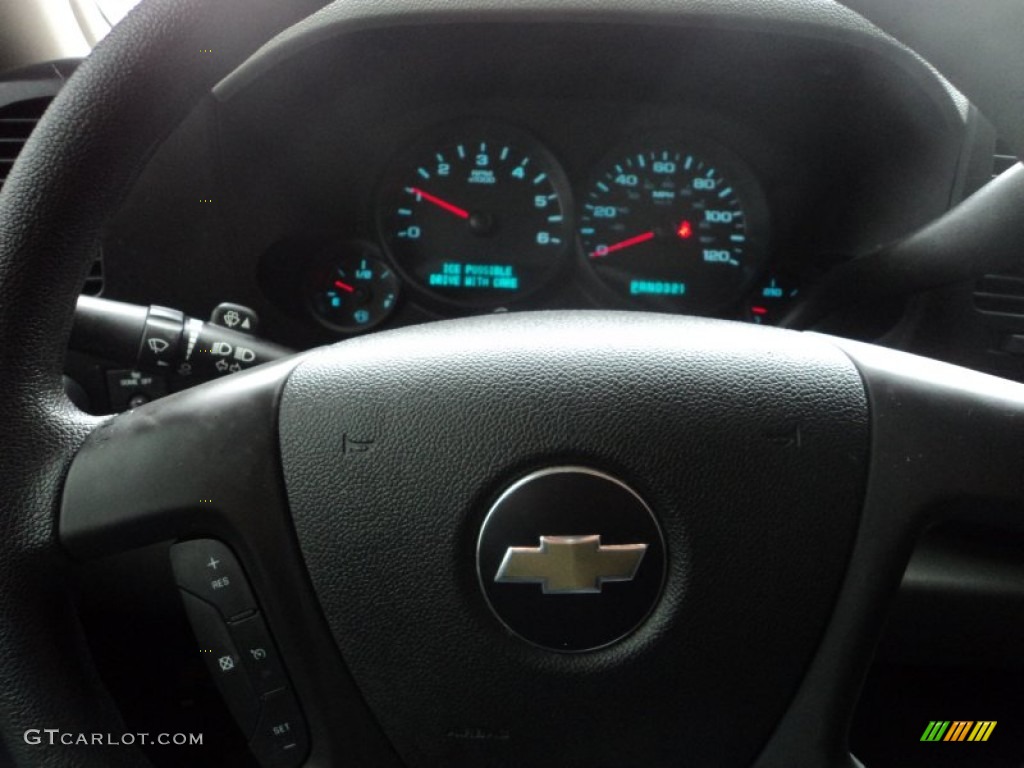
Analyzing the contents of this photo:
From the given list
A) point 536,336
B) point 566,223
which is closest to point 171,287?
point 566,223

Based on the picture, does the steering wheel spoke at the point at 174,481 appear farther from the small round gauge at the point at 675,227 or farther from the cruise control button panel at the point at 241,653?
A: the small round gauge at the point at 675,227

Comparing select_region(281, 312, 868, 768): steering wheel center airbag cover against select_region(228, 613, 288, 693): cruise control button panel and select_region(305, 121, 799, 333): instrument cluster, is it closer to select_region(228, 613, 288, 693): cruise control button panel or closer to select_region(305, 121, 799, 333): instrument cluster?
select_region(228, 613, 288, 693): cruise control button panel

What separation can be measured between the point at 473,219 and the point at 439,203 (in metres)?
0.08

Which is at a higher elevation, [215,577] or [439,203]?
[215,577]

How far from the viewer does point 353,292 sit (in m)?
2.33

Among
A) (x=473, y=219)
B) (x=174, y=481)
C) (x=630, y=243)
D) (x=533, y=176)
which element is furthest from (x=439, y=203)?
(x=174, y=481)

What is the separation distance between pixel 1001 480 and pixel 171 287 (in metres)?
1.57

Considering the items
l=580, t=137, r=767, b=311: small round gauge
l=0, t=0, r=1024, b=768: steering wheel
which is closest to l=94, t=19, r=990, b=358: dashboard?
l=580, t=137, r=767, b=311: small round gauge

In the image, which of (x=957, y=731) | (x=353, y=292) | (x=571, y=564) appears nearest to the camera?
(x=571, y=564)

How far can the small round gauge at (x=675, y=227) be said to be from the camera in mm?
2365

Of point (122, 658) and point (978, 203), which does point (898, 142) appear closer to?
point (978, 203)

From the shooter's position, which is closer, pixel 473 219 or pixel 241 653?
pixel 241 653

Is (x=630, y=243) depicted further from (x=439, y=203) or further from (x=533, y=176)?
(x=439, y=203)

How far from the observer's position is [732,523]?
0.76 meters
